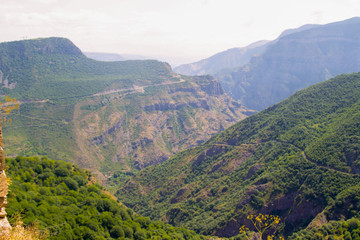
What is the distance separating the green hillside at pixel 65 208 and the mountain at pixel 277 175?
33.5 m

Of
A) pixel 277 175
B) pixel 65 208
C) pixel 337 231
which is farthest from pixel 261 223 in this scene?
pixel 65 208

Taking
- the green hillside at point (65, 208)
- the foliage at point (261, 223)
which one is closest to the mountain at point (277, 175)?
the foliage at point (261, 223)

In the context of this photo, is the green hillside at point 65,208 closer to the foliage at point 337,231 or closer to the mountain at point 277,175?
the mountain at point 277,175

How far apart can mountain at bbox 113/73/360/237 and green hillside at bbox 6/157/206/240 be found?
33.5m

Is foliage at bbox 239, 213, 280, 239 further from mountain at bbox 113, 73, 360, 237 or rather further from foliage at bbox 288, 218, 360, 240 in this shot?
foliage at bbox 288, 218, 360, 240

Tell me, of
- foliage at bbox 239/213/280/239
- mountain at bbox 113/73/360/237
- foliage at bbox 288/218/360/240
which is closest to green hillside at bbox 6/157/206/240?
foliage at bbox 239/213/280/239

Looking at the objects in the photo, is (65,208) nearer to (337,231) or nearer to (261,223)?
(261,223)

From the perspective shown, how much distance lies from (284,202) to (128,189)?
391ft

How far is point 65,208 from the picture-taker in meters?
68.2

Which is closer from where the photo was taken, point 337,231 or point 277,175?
point 337,231

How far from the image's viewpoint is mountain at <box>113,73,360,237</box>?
93.9 m

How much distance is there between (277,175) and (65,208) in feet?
279

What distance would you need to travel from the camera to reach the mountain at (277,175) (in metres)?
93.9

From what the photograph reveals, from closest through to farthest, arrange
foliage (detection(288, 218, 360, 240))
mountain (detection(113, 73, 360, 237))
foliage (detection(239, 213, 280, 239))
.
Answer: foliage (detection(239, 213, 280, 239))
foliage (detection(288, 218, 360, 240))
mountain (detection(113, 73, 360, 237))
